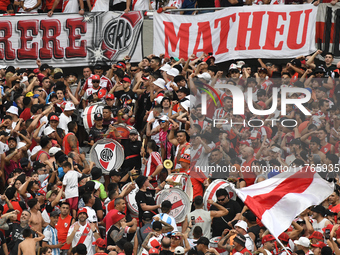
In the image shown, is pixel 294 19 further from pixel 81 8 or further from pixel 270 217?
pixel 270 217

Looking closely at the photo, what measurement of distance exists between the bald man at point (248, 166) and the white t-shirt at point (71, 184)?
3.33 metres

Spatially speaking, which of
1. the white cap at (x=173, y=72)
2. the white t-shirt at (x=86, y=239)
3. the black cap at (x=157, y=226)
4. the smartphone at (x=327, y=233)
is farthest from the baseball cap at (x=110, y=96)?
the smartphone at (x=327, y=233)

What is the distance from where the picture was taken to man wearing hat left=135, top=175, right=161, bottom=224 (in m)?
15.1

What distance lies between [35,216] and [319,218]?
17.5ft

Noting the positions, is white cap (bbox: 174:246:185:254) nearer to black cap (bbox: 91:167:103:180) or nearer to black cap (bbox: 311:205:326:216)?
black cap (bbox: 311:205:326:216)

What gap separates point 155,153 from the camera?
666 inches

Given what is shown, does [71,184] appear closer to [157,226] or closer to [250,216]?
[157,226]

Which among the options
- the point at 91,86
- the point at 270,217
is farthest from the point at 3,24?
the point at 270,217

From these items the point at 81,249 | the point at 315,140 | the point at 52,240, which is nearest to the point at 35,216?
the point at 52,240

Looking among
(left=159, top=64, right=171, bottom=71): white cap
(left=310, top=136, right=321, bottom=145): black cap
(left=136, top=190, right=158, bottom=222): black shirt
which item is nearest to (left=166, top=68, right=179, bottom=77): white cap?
(left=159, top=64, right=171, bottom=71): white cap

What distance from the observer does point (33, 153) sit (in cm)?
1766

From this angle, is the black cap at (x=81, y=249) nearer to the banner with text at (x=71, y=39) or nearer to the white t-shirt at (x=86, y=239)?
the white t-shirt at (x=86, y=239)

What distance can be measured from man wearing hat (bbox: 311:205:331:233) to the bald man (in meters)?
1.85

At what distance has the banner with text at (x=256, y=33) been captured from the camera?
21203 mm
